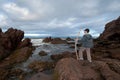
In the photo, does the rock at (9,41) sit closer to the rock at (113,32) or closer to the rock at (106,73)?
the rock at (113,32)

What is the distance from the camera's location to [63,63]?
18.0 m

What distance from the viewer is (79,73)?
15367mm

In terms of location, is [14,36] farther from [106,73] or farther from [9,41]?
[106,73]

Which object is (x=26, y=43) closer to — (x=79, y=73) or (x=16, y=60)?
(x=16, y=60)

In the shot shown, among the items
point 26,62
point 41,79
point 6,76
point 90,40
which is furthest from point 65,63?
point 26,62

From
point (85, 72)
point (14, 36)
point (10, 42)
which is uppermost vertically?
point (14, 36)

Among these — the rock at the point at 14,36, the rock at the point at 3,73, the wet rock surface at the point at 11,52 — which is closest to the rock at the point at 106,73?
the wet rock surface at the point at 11,52

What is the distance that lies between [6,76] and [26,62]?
6966 millimetres

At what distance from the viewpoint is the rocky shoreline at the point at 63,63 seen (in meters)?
15.7

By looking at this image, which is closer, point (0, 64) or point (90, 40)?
point (90, 40)

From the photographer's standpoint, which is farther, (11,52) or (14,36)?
(14,36)

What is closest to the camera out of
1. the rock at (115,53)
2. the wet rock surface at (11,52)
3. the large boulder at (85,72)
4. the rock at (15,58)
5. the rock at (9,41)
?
the large boulder at (85,72)

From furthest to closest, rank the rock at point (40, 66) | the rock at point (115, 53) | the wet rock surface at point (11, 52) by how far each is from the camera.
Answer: the rock at point (115, 53)
the rock at point (40, 66)
the wet rock surface at point (11, 52)

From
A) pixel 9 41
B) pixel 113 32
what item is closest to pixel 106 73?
pixel 9 41
